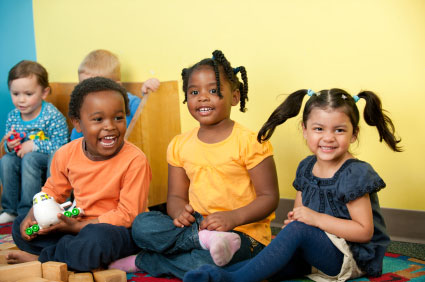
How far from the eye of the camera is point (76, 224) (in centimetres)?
166

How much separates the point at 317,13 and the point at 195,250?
1.00 meters

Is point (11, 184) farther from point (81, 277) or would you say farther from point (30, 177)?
point (81, 277)

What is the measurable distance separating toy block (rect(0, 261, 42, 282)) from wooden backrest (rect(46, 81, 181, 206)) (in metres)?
0.76

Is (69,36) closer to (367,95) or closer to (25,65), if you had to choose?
(25,65)

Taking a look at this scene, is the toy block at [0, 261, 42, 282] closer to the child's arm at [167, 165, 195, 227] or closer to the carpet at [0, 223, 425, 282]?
the carpet at [0, 223, 425, 282]

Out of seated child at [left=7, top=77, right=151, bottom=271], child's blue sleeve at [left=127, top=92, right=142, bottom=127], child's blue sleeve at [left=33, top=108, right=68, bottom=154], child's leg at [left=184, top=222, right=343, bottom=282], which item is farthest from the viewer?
child's blue sleeve at [left=33, top=108, right=68, bottom=154]

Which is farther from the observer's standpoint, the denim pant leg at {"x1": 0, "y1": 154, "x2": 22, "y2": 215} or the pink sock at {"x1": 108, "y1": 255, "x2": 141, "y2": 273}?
the denim pant leg at {"x1": 0, "y1": 154, "x2": 22, "y2": 215}

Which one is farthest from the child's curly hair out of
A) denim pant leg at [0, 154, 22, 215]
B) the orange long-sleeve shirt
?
denim pant leg at [0, 154, 22, 215]

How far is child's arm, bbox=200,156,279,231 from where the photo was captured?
1.51 m

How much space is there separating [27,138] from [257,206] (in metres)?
1.50

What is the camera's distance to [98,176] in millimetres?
1769

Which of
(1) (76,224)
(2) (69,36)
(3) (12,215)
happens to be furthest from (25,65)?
(1) (76,224)

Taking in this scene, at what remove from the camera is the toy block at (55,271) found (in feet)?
4.94

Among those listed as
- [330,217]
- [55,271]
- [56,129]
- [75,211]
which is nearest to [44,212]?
[75,211]
